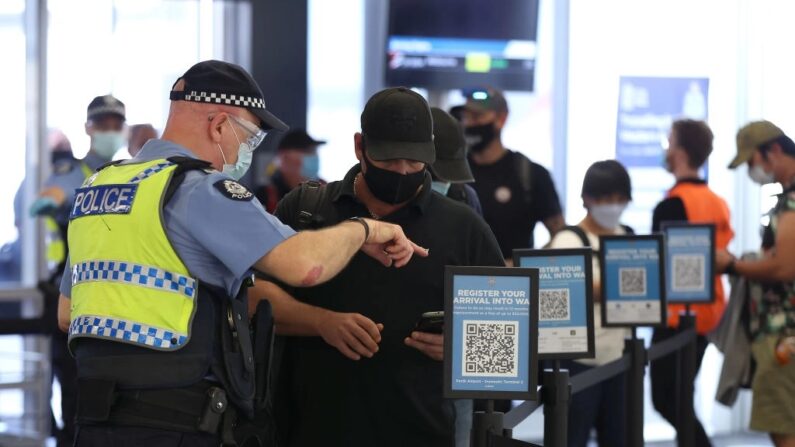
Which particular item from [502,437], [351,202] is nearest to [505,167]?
[351,202]

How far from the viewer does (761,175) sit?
5074mm

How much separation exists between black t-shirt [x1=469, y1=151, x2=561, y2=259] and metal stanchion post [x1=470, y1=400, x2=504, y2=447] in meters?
2.62

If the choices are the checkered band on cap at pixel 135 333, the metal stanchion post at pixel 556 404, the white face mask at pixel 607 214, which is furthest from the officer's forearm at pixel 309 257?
the white face mask at pixel 607 214

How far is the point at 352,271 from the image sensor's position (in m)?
2.97

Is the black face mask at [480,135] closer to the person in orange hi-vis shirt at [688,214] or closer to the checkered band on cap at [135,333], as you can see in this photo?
the person in orange hi-vis shirt at [688,214]

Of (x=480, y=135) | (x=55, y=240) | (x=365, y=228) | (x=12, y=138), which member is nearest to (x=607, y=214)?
(x=480, y=135)

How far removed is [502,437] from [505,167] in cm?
281

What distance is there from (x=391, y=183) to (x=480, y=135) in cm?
236

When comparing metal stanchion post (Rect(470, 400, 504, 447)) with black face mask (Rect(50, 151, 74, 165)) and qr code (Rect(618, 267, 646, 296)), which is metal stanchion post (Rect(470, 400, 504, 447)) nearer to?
qr code (Rect(618, 267, 646, 296))

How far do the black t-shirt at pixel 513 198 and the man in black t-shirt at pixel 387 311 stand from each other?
2.22m

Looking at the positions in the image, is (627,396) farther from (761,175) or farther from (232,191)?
(232,191)

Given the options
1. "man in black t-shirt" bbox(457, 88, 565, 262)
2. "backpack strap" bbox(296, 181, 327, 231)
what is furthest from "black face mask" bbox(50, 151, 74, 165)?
"backpack strap" bbox(296, 181, 327, 231)

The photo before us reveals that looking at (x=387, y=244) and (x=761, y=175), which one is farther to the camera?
(x=761, y=175)

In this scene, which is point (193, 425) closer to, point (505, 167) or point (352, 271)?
point (352, 271)
